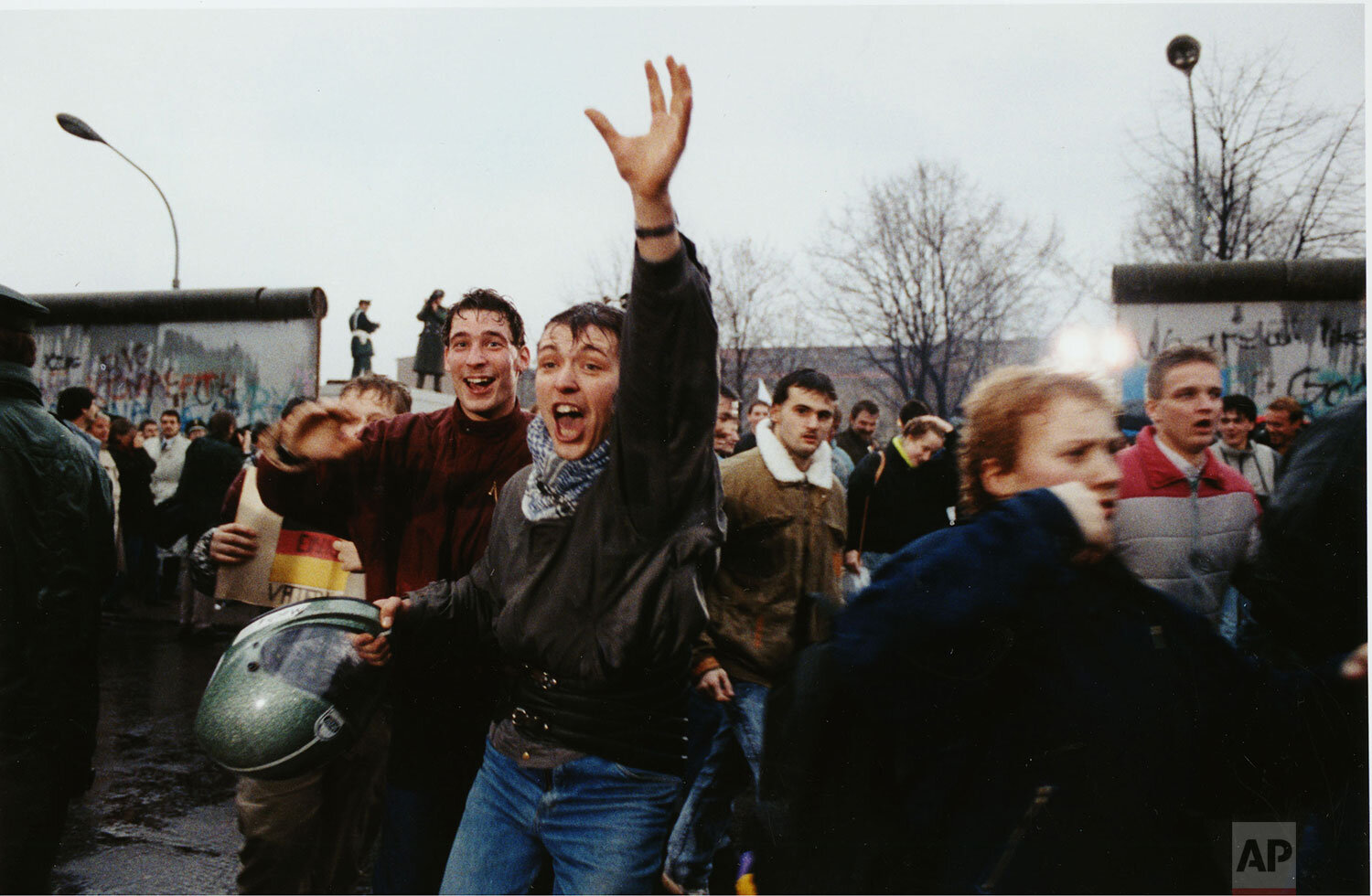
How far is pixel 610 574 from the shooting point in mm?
1889

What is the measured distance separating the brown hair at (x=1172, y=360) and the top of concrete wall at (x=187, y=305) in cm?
956

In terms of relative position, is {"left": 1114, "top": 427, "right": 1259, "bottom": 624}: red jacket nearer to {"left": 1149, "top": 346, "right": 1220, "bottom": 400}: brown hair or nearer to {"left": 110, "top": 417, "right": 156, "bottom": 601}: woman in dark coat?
{"left": 1149, "top": 346, "right": 1220, "bottom": 400}: brown hair

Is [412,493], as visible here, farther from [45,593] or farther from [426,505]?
[45,593]

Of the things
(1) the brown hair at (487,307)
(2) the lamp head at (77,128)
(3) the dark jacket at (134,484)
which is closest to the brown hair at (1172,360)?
(1) the brown hair at (487,307)

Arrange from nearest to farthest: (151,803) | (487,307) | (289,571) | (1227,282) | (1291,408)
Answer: (487,307), (289,571), (151,803), (1291,408), (1227,282)

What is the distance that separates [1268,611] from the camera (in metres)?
2.14

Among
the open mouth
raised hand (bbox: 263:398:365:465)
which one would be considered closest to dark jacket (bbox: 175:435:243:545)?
raised hand (bbox: 263:398:365:465)

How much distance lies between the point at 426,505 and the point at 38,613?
108cm

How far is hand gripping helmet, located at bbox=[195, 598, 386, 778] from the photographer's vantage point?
2176 millimetres

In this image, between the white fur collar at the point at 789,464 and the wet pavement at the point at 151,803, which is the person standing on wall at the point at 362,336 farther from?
the white fur collar at the point at 789,464

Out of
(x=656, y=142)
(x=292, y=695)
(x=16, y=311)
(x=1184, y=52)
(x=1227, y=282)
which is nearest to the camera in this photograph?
(x=656, y=142)

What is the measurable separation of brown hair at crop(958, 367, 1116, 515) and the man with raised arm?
53cm

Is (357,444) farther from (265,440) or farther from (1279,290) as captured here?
(1279,290)

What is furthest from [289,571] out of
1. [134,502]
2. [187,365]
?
[187,365]
